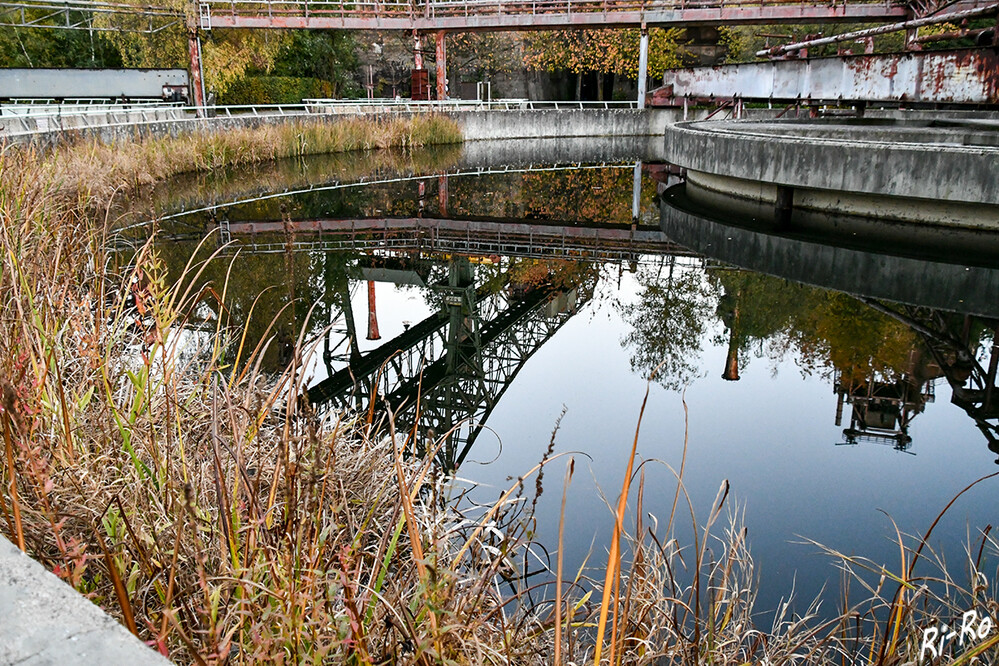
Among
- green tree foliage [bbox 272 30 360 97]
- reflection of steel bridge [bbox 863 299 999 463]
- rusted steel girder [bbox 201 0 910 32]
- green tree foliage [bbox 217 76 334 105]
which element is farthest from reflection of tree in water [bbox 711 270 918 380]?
green tree foliage [bbox 272 30 360 97]

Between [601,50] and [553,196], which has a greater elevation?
[601,50]

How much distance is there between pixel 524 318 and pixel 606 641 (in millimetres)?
3382

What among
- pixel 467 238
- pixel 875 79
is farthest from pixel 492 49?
pixel 467 238

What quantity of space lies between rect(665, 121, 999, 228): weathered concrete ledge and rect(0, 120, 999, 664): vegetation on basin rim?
213 inches

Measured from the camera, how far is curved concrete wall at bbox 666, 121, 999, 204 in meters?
7.22

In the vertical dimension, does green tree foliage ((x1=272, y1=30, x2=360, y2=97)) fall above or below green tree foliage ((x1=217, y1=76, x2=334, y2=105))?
above

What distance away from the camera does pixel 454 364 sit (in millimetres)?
4738

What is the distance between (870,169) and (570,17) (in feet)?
54.2

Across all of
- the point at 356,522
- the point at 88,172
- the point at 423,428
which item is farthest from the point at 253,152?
the point at 356,522

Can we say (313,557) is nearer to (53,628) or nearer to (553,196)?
(53,628)

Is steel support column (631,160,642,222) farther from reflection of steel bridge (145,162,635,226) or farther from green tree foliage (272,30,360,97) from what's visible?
green tree foliage (272,30,360,97)

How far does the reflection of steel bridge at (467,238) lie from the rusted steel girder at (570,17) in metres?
14.8

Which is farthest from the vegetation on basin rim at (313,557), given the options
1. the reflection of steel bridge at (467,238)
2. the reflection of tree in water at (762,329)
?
the reflection of steel bridge at (467,238)

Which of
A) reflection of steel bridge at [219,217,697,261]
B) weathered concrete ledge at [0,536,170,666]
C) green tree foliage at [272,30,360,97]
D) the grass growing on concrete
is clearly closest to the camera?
weathered concrete ledge at [0,536,170,666]
